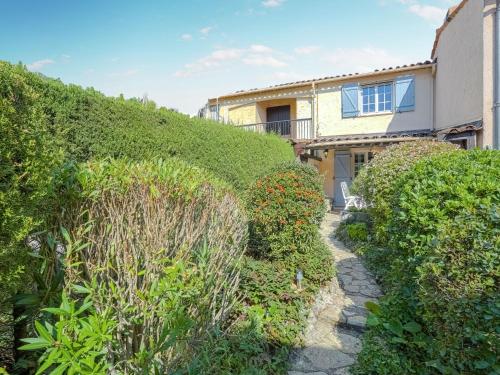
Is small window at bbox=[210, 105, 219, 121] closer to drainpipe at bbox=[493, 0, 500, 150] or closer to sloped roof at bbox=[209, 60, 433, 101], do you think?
sloped roof at bbox=[209, 60, 433, 101]

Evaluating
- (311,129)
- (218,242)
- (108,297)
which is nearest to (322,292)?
(218,242)

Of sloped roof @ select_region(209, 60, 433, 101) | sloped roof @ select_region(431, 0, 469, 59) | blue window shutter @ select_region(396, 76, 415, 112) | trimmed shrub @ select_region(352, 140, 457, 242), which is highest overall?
sloped roof @ select_region(431, 0, 469, 59)

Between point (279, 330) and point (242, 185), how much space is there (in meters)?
5.74

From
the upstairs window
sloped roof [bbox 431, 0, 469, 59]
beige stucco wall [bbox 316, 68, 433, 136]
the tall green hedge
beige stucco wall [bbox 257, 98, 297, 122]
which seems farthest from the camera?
beige stucco wall [bbox 257, 98, 297, 122]

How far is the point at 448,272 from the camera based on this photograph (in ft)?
7.48

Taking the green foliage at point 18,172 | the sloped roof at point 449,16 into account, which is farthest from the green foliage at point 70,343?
the sloped roof at point 449,16

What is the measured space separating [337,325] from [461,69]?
11.2 m

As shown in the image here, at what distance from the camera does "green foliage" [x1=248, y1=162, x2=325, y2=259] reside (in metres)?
5.02

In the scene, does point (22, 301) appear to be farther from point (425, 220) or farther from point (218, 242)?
point (425, 220)

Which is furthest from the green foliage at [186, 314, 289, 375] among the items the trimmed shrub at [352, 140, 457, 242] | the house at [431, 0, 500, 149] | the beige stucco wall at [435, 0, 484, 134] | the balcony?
the balcony

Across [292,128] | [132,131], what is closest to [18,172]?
[132,131]

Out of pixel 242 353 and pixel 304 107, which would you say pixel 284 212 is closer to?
pixel 242 353

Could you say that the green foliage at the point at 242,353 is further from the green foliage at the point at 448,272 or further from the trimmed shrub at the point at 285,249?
the green foliage at the point at 448,272

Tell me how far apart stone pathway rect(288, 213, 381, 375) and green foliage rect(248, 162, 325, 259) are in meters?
0.98
